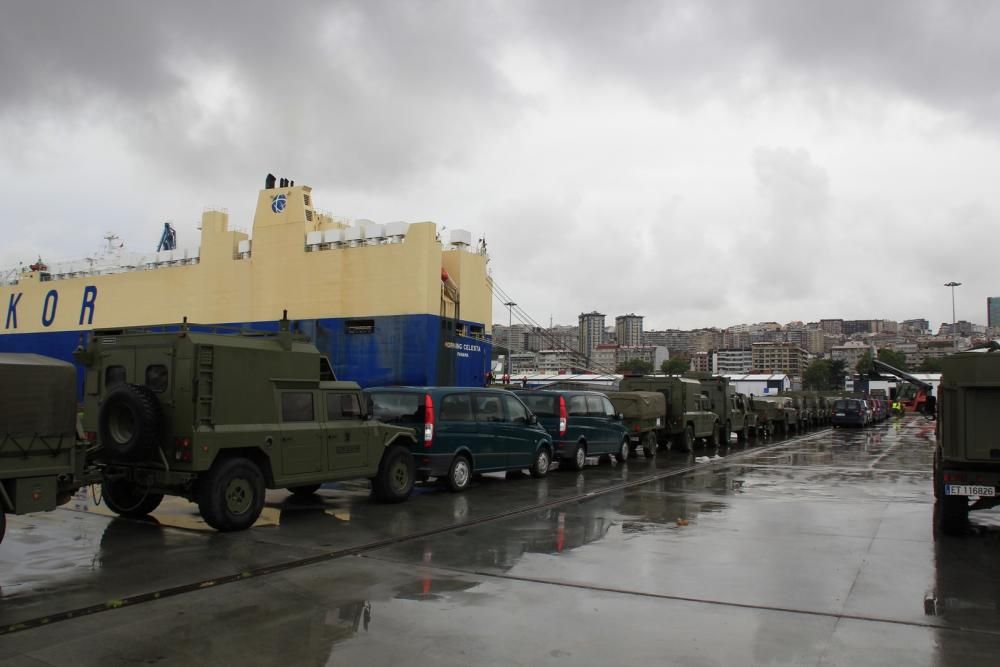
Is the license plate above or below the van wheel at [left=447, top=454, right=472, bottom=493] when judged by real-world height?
above

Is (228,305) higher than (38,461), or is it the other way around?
(228,305)

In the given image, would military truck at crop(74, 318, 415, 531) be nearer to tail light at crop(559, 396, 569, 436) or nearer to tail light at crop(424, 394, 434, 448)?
tail light at crop(424, 394, 434, 448)

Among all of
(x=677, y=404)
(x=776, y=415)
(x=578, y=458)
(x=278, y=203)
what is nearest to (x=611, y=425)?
(x=578, y=458)

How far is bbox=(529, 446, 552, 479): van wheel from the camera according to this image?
13.0m

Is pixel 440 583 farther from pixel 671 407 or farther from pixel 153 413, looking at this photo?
pixel 671 407

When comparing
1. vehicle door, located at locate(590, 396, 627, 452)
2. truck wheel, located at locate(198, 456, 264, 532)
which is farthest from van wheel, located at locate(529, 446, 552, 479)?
truck wheel, located at locate(198, 456, 264, 532)

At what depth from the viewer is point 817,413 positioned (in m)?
38.5

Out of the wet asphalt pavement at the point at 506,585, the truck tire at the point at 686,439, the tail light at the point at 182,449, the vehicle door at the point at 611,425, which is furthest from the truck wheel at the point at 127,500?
the truck tire at the point at 686,439

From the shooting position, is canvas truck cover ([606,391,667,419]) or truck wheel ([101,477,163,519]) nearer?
truck wheel ([101,477,163,519])

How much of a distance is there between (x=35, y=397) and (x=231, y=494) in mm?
2346

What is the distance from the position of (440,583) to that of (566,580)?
1039 millimetres

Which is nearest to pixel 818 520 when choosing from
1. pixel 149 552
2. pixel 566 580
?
pixel 566 580

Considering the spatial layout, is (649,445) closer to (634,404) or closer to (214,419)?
(634,404)

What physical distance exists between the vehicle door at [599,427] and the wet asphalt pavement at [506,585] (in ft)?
15.8
